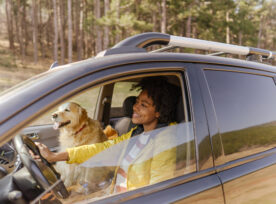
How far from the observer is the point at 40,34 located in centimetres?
3691

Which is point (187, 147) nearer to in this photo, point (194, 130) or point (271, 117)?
point (194, 130)

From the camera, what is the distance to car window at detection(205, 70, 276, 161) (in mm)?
1739

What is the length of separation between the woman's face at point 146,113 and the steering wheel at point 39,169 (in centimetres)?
74

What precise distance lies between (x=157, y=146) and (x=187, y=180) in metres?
0.30

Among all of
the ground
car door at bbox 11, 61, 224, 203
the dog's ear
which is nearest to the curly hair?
car door at bbox 11, 61, 224, 203

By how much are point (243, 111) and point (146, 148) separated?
754mm

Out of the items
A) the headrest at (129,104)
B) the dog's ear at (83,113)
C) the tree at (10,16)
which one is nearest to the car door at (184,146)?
the headrest at (129,104)

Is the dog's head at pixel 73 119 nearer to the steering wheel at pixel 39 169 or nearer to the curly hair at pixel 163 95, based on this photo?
the steering wheel at pixel 39 169

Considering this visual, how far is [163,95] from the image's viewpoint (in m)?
2.05

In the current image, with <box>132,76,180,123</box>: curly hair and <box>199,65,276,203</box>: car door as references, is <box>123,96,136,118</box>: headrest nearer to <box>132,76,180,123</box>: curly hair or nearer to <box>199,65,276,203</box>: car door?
<box>132,76,180,123</box>: curly hair

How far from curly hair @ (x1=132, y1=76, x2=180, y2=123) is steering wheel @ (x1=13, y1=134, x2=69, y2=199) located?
2.76 ft

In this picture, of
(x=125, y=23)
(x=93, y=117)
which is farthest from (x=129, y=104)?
(x=125, y=23)

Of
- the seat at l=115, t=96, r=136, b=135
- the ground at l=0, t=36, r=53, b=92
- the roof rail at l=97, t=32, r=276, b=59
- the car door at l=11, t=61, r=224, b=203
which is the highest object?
the roof rail at l=97, t=32, r=276, b=59

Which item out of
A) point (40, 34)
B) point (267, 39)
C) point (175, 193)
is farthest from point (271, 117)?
point (267, 39)
